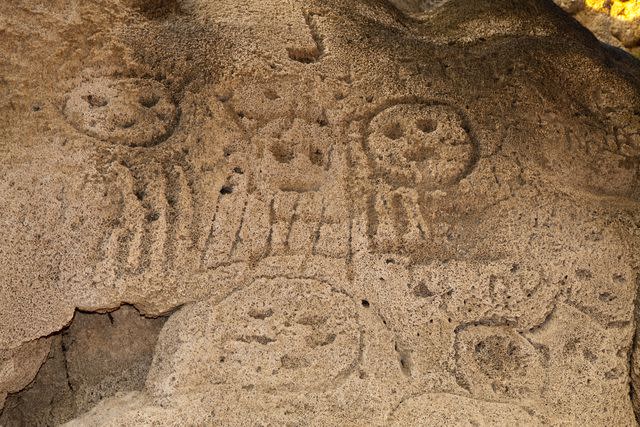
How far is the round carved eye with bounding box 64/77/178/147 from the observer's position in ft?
5.76

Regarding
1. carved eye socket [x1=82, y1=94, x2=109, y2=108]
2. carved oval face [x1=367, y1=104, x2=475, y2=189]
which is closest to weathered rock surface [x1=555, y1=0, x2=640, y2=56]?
carved oval face [x1=367, y1=104, x2=475, y2=189]

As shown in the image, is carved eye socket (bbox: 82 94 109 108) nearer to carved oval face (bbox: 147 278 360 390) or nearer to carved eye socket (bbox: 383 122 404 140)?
carved oval face (bbox: 147 278 360 390)

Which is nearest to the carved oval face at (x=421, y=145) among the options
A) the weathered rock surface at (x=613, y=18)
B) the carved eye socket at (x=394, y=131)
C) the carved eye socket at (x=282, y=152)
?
the carved eye socket at (x=394, y=131)

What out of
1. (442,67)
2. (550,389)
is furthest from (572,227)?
(442,67)

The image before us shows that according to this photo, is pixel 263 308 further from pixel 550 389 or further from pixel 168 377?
pixel 550 389

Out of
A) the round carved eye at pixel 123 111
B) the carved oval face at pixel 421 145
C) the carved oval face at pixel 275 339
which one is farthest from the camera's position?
the carved oval face at pixel 421 145

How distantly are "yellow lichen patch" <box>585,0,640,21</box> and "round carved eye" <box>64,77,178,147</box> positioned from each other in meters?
2.06

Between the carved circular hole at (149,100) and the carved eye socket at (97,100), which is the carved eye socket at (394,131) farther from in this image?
the carved eye socket at (97,100)

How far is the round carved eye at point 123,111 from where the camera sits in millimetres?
1757

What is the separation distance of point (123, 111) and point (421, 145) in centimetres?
75

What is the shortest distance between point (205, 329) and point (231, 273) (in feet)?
0.46

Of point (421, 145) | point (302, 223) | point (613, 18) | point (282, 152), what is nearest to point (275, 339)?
point (302, 223)

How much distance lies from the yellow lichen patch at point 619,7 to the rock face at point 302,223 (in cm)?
116

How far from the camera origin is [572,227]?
5.98ft
